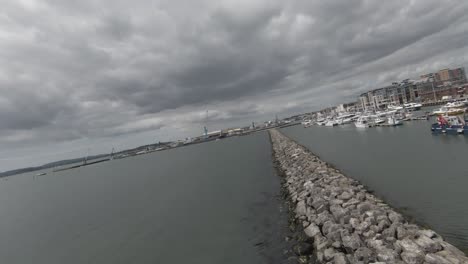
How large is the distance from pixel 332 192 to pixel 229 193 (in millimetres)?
13265

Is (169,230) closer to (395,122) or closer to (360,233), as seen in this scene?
(360,233)

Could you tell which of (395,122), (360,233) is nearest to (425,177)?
(360,233)

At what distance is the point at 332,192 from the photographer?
1806 centimetres

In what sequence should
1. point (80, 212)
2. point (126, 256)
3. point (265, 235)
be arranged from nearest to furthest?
point (265, 235) < point (126, 256) < point (80, 212)

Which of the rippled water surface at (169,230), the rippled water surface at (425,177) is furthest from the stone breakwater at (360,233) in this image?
the rippled water surface at (169,230)

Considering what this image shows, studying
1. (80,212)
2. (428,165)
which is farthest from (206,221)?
(80,212)

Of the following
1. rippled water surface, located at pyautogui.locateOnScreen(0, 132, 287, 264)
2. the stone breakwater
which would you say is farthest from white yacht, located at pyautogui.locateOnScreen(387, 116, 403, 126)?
the stone breakwater

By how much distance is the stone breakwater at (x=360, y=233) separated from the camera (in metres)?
9.19

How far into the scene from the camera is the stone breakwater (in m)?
9.19

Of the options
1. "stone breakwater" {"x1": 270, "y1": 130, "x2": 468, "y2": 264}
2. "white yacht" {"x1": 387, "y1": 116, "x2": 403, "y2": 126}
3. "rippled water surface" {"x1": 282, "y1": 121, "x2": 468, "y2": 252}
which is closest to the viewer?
"stone breakwater" {"x1": 270, "y1": 130, "x2": 468, "y2": 264}

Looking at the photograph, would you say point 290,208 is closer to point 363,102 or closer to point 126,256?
point 126,256

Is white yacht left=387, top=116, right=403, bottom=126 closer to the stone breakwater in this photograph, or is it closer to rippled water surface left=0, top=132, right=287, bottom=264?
rippled water surface left=0, top=132, right=287, bottom=264

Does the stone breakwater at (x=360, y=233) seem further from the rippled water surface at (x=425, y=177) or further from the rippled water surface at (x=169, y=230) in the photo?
the rippled water surface at (x=169, y=230)

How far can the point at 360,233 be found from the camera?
1193 centimetres
